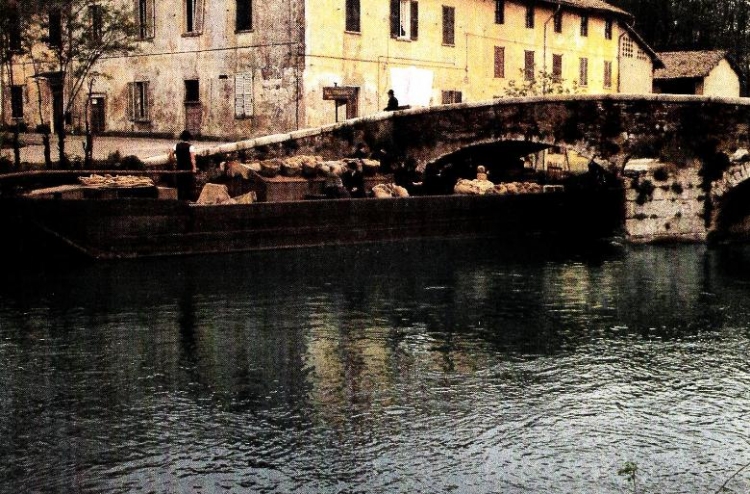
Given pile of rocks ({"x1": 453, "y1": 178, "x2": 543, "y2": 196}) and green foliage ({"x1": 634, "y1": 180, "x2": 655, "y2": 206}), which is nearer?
green foliage ({"x1": 634, "y1": 180, "x2": 655, "y2": 206})

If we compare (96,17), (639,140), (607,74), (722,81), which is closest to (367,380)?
(639,140)

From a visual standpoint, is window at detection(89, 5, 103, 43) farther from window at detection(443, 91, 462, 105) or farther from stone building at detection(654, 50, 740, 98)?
stone building at detection(654, 50, 740, 98)

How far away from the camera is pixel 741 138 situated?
2388 centimetres

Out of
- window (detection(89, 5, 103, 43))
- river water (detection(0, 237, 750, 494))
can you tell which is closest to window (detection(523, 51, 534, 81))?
window (detection(89, 5, 103, 43))

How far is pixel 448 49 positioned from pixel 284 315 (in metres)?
19.5

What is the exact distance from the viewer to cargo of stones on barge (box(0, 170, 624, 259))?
1950cm

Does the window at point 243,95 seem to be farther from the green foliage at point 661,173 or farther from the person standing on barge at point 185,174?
the green foliage at point 661,173

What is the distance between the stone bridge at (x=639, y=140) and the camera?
24.1m

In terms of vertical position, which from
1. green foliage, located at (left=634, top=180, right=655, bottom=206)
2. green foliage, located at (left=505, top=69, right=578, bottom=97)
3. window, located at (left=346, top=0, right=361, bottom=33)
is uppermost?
window, located at (left=346, top=0, right=361, bottom=33)

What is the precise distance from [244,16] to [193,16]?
1838mm

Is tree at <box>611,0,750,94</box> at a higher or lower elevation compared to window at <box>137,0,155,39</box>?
higher

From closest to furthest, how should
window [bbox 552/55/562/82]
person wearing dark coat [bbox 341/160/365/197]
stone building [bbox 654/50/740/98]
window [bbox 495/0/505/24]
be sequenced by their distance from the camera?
person wearing dark coat [bbox 341/160/365/197]
window [bbox 495/0/505/24]
window [bbox 552/55/562/82]
stone building [bbox 654/50/740/98]

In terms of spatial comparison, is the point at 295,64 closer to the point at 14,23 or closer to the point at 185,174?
the point at 14,23

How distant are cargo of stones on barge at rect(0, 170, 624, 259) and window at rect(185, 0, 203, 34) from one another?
9.69 meters
